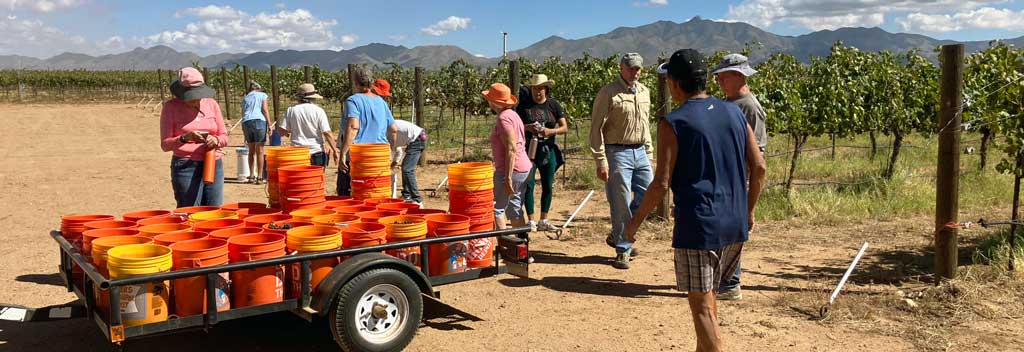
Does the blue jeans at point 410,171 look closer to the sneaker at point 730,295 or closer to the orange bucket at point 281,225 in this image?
the orange bucket at point 281,225

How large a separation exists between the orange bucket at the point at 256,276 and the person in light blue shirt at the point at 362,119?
104 inches

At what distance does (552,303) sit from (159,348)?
2.46 meters

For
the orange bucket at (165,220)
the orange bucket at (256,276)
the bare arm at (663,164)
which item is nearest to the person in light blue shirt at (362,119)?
the orange bucket at (165,220)

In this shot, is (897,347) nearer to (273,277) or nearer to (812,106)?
(273,277)

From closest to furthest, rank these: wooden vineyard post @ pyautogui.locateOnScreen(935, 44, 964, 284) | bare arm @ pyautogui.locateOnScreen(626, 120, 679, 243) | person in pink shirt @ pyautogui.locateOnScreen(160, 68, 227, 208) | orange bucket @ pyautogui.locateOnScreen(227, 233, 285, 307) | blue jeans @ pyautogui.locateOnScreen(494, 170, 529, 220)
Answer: bare arm @ pyautogui.locateOnScreen(626, 120, 679, 243)
orange bucket @ pyautogui.locateOnScreen(227, 233, 285, 307)
wooden vineyard post @ pyautogui.locateOnScreen(935, 44, 964, 284)
person in pink shirt @ pyautogui.locateOnScreen(160, 68, 227, 208)
blue jeans @ pyautogui.locateOnScreen(494, 170, 529, 220)

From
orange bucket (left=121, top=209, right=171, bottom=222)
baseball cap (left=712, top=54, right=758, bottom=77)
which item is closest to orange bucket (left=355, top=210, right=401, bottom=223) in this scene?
orange bucket (left=121, top=209, right=171, bottom=222)

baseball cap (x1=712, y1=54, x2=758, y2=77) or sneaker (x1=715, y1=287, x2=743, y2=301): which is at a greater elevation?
baseball cap (x1=712, y1=54, x2=758, y2=77)

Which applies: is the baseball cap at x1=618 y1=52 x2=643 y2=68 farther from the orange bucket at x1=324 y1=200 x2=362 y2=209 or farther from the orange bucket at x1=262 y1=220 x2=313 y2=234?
the orange bucket at x1=262 y1=220 x2=313 y2=234

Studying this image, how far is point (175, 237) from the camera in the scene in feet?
13.6

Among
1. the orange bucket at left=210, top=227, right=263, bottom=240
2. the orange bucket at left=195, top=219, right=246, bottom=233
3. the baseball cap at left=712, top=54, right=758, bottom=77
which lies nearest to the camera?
the orange bucket at left=210, top=227, right=263, bottom=240

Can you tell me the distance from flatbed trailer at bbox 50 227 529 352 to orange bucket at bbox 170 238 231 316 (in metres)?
0.04

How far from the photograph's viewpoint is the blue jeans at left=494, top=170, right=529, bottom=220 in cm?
629

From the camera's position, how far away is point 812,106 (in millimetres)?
10484

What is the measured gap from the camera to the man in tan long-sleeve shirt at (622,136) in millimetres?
5945
